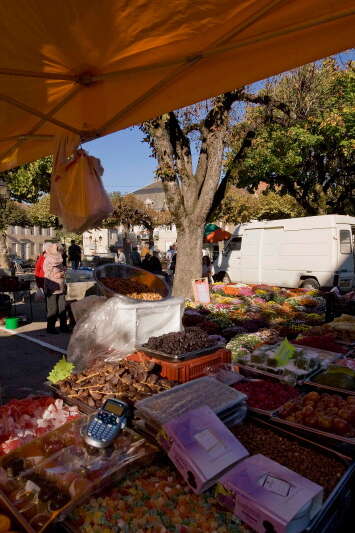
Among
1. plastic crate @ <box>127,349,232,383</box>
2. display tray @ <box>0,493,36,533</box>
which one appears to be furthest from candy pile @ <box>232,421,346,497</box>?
display tray @ <box>0,493,36,533</box>

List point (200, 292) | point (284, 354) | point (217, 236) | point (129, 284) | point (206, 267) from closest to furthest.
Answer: point (284, 354) → point (129, 284) → point (200, 292) → point (206, 267) → point (217, 236)

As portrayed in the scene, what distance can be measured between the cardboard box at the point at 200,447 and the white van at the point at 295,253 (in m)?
9.88

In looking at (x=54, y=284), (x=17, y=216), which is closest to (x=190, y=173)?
(x=54, y=284)

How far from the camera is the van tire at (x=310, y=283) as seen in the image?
11875 mm

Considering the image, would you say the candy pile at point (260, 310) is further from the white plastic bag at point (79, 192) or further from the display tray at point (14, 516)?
the display tray at point (14, 516)

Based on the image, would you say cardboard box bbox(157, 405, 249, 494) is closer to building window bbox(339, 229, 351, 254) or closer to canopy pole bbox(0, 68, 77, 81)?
canopy pole bbox(0, 68, 77, 81)

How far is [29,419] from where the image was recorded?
2803mm

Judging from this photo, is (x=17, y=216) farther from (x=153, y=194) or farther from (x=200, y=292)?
(x=200, y=292)

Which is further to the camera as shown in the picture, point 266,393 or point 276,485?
point 266,393

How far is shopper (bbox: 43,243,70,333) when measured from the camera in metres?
7.35

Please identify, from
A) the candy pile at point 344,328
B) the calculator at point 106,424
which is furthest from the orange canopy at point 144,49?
the candy pile at point 344,328

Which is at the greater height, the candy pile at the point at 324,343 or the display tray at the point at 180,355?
the display tray at the point at 180,355

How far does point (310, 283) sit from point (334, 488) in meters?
10.5

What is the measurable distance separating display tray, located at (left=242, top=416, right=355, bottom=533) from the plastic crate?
83cm
